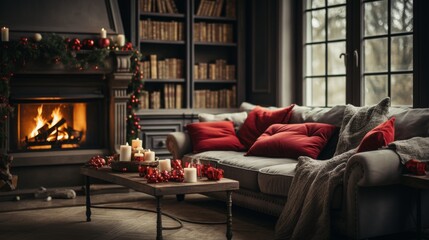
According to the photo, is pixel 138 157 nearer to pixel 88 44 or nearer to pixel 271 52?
pixel 88 44

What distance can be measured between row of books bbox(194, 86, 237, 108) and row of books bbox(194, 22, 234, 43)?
55 cm

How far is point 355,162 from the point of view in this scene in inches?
152

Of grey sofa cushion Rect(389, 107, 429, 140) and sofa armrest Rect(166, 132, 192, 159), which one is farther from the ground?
grey sofa cushion Rect(389, 107, 429, 140)

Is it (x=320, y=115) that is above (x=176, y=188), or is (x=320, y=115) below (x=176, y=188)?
above

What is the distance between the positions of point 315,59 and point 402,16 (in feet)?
4.13

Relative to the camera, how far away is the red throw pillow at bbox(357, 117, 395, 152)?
407 cm

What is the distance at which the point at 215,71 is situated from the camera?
7.39 metres

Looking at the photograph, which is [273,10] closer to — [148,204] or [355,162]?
[148,204]

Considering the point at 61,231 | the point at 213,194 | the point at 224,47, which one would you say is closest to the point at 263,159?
the point at 213,194

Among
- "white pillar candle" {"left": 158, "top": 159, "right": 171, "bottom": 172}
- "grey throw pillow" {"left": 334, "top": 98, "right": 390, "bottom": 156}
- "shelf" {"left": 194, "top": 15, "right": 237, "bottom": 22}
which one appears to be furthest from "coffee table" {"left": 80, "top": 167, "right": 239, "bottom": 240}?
"shelf" {"left": 194, "top": 15, "right": 237, "bottom": 22}

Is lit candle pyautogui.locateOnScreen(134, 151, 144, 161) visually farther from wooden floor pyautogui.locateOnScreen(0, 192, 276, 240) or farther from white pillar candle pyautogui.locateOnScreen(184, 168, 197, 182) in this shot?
white pillar candle pyautogui.locateOnScreen(184, 168, 197, 182)

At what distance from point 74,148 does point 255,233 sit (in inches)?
104

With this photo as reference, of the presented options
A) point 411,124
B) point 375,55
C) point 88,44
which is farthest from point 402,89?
point 88,44

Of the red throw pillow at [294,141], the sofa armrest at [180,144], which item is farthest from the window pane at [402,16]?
the sofa armrest at [180,144]
